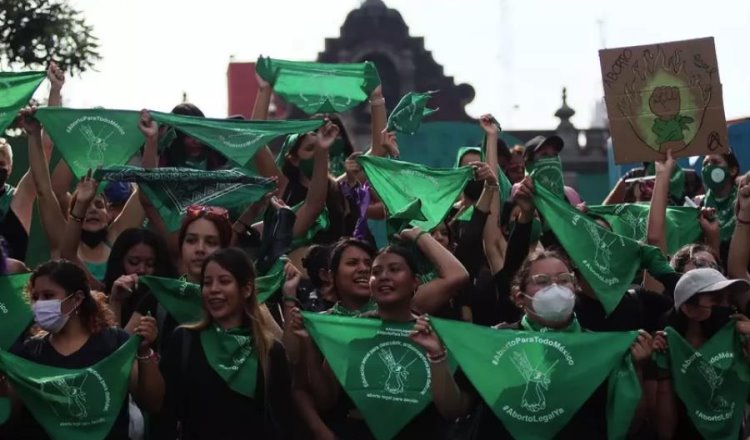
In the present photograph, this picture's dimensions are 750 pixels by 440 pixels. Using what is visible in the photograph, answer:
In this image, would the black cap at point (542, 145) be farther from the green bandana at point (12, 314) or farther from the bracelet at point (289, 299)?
the green bandana at point (12, 314)

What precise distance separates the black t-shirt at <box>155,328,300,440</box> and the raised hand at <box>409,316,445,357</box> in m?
0.63

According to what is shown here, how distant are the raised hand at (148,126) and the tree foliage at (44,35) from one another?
1696 centimetres

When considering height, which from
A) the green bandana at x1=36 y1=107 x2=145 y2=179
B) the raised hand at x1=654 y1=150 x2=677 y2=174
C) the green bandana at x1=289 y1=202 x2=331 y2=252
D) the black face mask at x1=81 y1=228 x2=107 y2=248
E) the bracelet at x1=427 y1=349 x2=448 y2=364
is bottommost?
the bracelet at x1=427 y1=349 x2=448 y2=364

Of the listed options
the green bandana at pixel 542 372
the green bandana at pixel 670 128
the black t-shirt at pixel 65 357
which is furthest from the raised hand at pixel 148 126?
the green bandana at pixel 670 128

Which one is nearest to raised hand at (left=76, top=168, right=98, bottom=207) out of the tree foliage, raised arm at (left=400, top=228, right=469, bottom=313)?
raised arm at (left=400, top=228, right=469, bottom=313)

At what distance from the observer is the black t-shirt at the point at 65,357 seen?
756cm

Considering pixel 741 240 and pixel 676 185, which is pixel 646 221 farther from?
pixel 676 185

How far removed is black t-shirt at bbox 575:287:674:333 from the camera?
8.29 m

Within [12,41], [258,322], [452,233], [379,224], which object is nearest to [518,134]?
[12,41]

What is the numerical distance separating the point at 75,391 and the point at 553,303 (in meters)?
2.12

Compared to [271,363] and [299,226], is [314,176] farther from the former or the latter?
[271,363]

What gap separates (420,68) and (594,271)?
3268 centimetres

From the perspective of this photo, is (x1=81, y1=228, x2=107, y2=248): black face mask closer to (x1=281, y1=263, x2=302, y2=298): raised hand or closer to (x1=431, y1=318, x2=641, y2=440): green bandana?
(x1=281, y1=263, x2=302, y2=298): raised hand

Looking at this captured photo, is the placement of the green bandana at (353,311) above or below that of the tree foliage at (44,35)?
below
